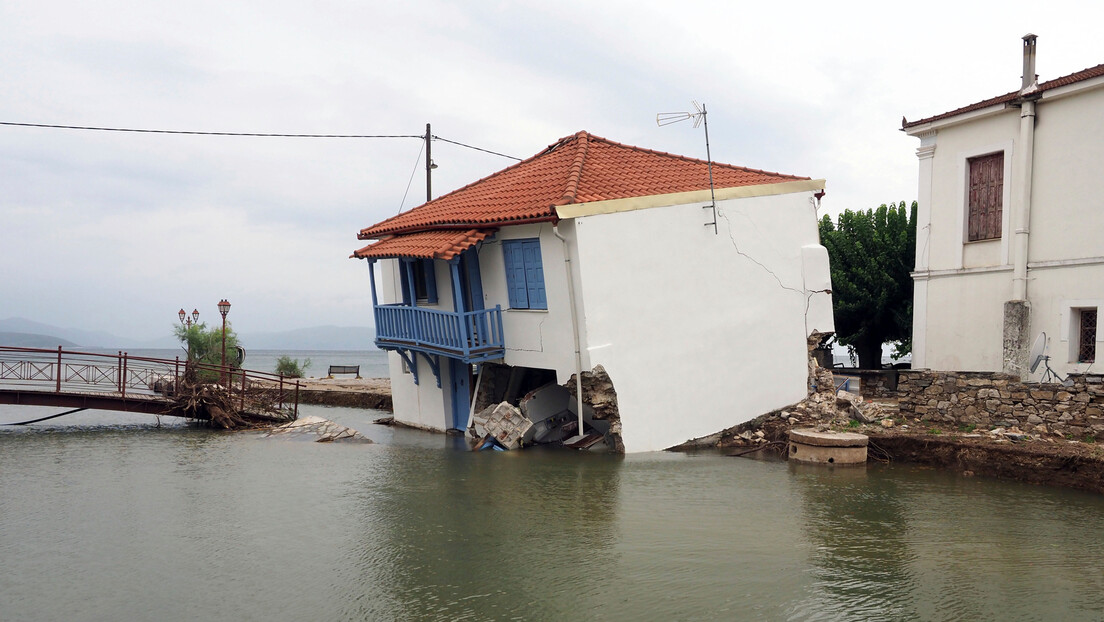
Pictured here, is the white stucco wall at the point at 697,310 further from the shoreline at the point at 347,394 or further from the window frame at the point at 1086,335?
the shoreline at the point at 347,394

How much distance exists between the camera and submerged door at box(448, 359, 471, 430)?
18594mm

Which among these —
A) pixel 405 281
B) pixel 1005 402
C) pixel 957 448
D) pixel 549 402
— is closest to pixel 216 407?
pixel 405 281

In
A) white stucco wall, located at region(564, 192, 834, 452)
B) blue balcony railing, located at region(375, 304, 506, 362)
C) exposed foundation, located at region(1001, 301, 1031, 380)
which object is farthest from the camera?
blue balcony railing, located at region(375, 304, 506, 362)

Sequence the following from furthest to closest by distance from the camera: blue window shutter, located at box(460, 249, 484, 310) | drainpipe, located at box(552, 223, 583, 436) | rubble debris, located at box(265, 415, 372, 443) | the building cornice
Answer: rubble debris, located at box(265, 415, 372, 443)
blue window shutter, located at box(460, 249, 484, 310)
drainpipe, located at box(552, 223, 583, 436)
the building cornice

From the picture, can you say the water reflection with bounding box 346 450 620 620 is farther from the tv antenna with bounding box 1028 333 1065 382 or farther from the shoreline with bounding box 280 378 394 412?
the shoreline with bounding box 280 378 394 412

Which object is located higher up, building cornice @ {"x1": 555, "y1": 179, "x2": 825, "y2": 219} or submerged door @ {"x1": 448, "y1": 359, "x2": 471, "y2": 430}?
building cornice @ {"x1": 555, "y1": 179, "x2": 825, "y2": 219}

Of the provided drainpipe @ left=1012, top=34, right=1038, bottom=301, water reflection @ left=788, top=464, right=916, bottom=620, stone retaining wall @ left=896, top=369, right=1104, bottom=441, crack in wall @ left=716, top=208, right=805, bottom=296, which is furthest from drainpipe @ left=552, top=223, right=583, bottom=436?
Answer: drainpipe @ left=1012, top=34, right=1038, bottom=301

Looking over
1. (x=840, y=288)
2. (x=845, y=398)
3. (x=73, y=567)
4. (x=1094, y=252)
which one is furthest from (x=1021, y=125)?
(x=73, y=567)

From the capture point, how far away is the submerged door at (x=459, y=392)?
61.0ft

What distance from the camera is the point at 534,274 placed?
15.4 meters

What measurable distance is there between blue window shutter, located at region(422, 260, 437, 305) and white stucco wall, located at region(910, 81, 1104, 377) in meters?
10.7

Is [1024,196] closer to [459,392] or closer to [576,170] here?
[576,170]

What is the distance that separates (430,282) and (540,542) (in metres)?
9.63

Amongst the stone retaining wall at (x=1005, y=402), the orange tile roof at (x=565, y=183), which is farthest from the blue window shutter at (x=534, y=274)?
the stone retaining wall at (x=1005, y=402)
